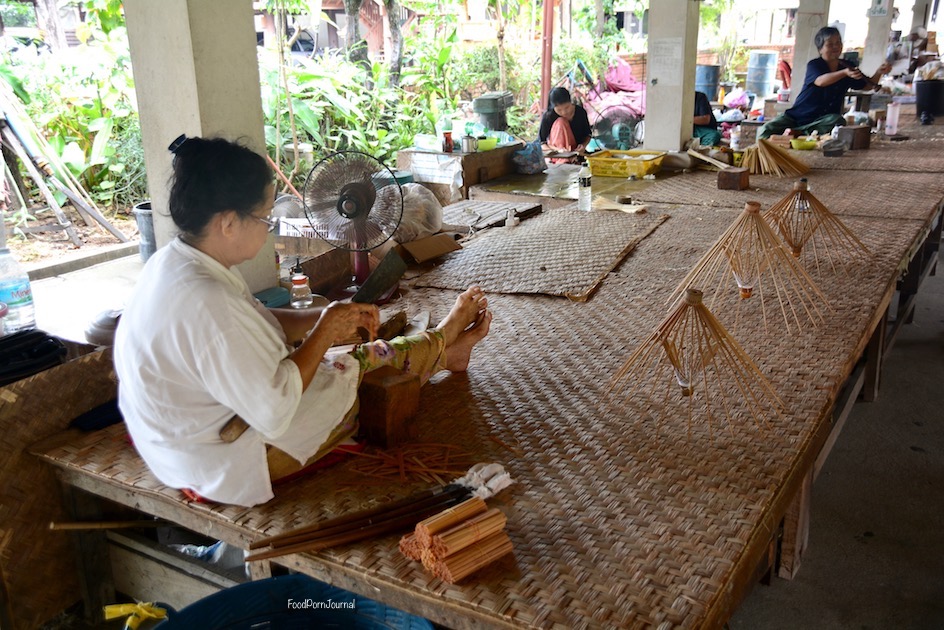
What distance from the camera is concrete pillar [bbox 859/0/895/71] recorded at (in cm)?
1193

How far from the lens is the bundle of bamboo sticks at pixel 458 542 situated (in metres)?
1.51

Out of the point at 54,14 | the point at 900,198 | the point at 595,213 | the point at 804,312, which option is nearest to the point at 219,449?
the point at 804,312

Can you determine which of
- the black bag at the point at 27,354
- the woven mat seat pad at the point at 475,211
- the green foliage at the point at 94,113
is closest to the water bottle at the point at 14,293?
the black bag at the point at 27,354

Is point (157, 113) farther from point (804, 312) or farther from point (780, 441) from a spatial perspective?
point (804, 312)

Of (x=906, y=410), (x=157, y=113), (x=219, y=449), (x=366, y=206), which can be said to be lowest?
(x=906, y=410)

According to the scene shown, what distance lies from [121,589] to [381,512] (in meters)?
1.09

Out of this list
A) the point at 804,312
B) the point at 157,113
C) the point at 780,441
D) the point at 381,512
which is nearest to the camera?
the point at 381,512

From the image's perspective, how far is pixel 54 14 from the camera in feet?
27.1

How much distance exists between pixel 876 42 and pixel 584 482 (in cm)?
1276

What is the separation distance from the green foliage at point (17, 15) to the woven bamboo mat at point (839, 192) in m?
8.15

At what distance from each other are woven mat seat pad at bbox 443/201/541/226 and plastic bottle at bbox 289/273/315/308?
193 cm

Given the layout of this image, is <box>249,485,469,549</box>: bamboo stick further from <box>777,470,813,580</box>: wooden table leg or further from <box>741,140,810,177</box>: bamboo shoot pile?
<box>741,140,810,177</box>: bamboo shoot pile

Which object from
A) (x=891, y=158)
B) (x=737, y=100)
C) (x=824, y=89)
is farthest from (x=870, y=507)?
(x=737, y=100)

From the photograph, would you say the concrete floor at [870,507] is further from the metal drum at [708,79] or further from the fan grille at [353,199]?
the metal drum at [708,79]
